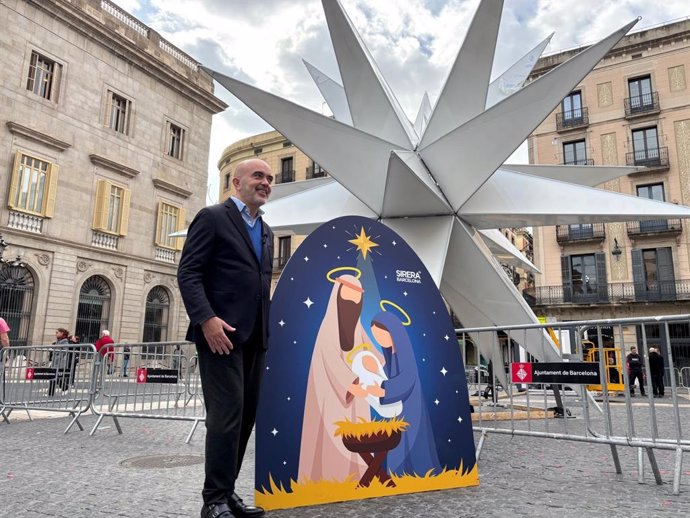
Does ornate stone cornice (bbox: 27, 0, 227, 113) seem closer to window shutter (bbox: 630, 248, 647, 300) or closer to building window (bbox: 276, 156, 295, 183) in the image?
building window (bbox: 276, 156, 295, 183)

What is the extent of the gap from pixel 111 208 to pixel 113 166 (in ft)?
6.07

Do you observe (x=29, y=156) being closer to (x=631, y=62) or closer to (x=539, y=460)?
(x=539, y=460)

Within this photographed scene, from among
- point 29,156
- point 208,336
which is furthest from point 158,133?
point 208,336

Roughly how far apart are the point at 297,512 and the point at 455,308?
5.50m

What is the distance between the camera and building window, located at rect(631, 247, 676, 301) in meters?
25.5

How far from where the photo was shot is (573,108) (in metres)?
29.4

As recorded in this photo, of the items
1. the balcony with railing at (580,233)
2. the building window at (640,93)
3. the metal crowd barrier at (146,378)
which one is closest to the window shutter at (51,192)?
the metal crowd barrier at (146,378)

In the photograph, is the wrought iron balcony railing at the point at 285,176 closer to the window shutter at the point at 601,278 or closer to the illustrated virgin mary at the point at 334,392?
the window shutter at the point at 601,278

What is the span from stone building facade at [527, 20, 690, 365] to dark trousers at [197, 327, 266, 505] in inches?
1054

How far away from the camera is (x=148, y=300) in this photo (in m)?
24.6

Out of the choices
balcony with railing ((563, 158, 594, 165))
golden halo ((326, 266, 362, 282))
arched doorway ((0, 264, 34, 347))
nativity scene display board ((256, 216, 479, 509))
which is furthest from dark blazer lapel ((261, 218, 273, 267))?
balcony with railing ((563, 158, 594, 165))

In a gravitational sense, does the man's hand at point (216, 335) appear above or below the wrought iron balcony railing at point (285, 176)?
below

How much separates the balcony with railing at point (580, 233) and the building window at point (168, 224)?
780 inches

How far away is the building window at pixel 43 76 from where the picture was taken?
2048 centimetres
